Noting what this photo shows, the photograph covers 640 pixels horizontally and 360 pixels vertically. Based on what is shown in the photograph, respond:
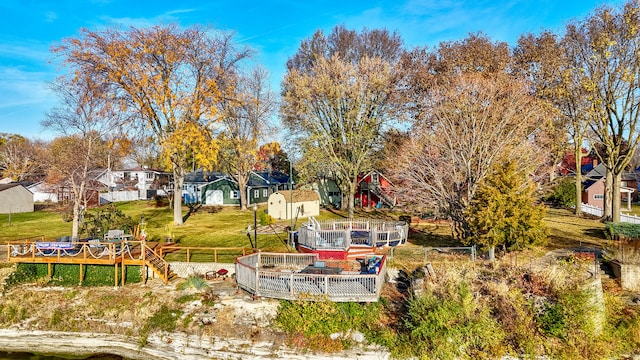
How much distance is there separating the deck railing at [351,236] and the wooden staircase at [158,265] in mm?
6928

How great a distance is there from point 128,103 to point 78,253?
14566 millimetres

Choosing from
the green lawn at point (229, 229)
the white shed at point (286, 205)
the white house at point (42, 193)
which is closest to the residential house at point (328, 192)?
the green lawn at point (229, 229)

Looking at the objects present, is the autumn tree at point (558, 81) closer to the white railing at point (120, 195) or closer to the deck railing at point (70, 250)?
the deck railing at point (70, 250)

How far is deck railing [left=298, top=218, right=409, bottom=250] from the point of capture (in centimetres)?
2069

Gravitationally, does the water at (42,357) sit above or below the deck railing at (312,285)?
below

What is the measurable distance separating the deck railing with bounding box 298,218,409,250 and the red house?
62.4ft

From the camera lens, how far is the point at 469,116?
25.5m

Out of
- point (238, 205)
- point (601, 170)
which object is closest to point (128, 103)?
point (238, 205)

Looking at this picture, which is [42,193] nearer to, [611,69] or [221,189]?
[221,189]

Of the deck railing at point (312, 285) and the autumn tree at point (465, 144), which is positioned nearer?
the deck railing at point (312, 285)

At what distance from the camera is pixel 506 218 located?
17.7 metres

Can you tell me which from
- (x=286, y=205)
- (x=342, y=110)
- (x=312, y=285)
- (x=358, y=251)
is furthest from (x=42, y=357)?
(x=342, y=110)

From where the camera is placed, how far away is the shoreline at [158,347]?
536 inches

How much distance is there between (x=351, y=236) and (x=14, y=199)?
1634 inches
